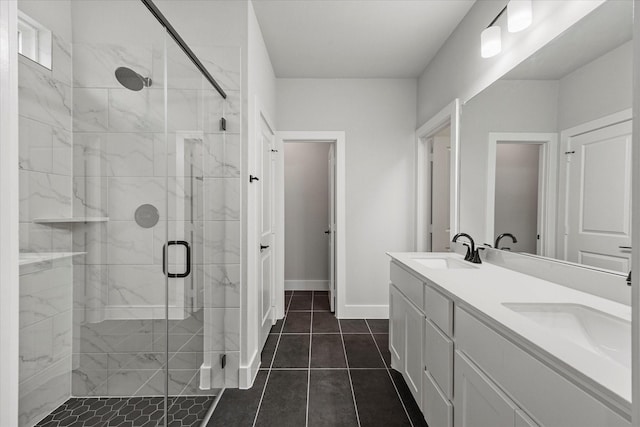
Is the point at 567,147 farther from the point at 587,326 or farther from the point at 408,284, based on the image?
the point at 408,284

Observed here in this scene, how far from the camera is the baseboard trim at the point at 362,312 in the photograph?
3646 millimetres

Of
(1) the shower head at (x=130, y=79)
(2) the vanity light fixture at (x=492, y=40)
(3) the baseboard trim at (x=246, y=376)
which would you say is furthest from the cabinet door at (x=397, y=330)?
(1) the shower head at (x=130, y=79)

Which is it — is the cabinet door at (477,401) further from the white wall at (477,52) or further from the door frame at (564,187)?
the white wall at (477,52)

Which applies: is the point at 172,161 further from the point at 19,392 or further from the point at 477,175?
the point at 477,175

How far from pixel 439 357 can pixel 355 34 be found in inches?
102

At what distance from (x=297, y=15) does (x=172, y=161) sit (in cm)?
171

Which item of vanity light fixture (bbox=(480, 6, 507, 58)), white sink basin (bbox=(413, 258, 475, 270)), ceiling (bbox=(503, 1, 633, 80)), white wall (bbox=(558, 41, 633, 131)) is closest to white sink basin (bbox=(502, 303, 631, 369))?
white wall (bbox=(558, 41, 633, 131))

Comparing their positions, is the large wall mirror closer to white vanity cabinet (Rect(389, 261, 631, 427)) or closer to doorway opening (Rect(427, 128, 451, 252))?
white vanity cabinet (Rect(389, 261, 631, 427))

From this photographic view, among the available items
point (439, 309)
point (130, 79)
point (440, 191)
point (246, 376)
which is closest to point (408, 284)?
point (439, 309)

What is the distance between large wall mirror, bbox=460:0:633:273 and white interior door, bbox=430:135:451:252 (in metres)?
1.08

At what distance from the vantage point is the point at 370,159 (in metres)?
3.64

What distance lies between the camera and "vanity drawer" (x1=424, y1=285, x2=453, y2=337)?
1.44m

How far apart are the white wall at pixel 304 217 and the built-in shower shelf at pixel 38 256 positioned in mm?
4034

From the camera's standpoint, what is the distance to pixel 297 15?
251 cm
